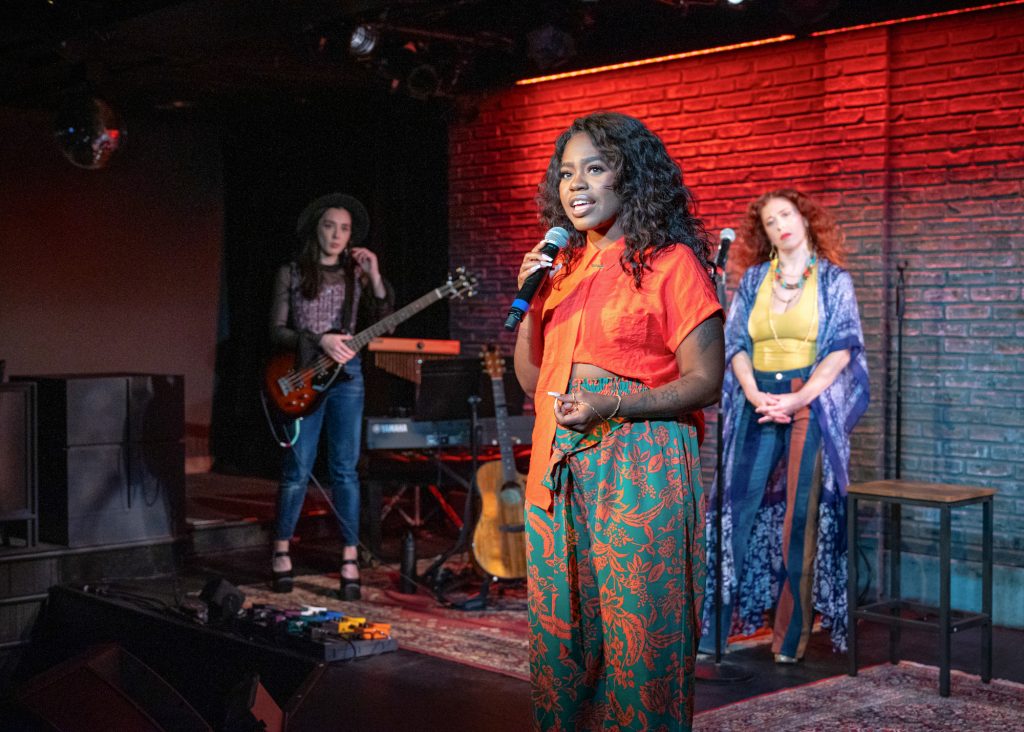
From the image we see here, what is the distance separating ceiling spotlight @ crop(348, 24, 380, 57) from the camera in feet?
21.2

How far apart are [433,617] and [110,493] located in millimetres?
1779

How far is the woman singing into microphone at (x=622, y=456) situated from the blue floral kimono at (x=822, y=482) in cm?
227

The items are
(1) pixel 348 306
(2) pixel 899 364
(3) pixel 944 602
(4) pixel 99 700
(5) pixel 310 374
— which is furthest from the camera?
(1) pixel 348 306

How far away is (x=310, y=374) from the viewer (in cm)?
569

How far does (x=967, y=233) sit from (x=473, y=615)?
2799 mm

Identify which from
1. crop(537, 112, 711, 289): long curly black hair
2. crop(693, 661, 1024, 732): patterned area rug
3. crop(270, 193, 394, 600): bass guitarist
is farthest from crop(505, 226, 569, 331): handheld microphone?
crop(270, 193, 394, 600): bass guitarist

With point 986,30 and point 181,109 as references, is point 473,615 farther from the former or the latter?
point 181,109

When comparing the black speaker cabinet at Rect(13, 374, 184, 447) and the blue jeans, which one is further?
the black speaker cabinet at Rect(13, 374, 184, 447)

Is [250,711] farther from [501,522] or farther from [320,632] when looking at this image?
[501,522]

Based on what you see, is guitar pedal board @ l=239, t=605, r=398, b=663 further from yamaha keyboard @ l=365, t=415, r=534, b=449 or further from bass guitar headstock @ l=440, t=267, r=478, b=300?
bass guitar headstock @ l=440, t=267, r=478, b=300

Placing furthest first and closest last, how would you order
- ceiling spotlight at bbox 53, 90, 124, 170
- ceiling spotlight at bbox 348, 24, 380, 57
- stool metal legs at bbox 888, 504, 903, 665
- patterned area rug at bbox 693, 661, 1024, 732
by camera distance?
ceiling spotlight at bbox 53, 90, 124, 170 < ceiling spotlight at bbox 348, 24, 380, 57 < stool metal legs at bbox 888, 504, 903, 665 < patterned area rug at bbox 693, 661, 1024, 732

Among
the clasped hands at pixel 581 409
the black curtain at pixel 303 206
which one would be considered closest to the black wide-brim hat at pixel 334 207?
the black curtain at pixel 303 206

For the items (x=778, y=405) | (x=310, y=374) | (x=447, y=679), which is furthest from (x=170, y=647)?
(x=778, y=405)

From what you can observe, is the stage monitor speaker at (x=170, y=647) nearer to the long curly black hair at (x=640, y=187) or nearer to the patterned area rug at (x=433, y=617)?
the patterned area rug at (x=433, y=617)
